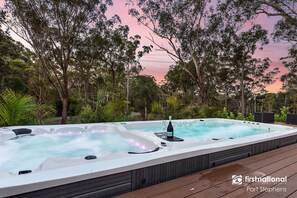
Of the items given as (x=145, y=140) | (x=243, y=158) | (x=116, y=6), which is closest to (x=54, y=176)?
(x=145, y=140)

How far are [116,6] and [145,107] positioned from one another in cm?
760

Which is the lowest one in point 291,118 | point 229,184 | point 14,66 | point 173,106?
point 229,184

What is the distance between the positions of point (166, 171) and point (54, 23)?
625 centimetres

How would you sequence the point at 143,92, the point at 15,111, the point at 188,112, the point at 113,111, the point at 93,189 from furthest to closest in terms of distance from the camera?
the point at 143,92 → the point at 188,112 → the point at 113,111 → the point at 15,111 → the point at 93,189

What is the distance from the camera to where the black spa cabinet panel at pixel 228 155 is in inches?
76.5

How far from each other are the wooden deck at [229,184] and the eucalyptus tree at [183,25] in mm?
7232

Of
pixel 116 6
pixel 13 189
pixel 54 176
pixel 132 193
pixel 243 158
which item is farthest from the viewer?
pixel 116 6

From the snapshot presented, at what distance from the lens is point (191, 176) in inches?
66.7

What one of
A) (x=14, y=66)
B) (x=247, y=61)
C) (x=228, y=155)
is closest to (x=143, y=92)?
(x=247, y=61)

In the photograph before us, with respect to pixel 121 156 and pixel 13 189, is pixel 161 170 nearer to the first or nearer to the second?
pixel 121 156

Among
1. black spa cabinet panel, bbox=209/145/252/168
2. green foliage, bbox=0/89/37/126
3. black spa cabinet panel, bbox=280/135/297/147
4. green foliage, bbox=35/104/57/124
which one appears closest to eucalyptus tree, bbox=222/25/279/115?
black spa cabinet panel, bbox=280/135/297/147

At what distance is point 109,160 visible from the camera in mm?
1498

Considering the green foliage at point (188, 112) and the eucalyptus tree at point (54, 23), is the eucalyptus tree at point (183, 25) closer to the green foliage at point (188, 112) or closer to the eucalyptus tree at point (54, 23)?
the eucalyptus tree at point (54, 23)

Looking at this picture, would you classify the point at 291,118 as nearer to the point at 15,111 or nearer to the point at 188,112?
the point at 188,112
